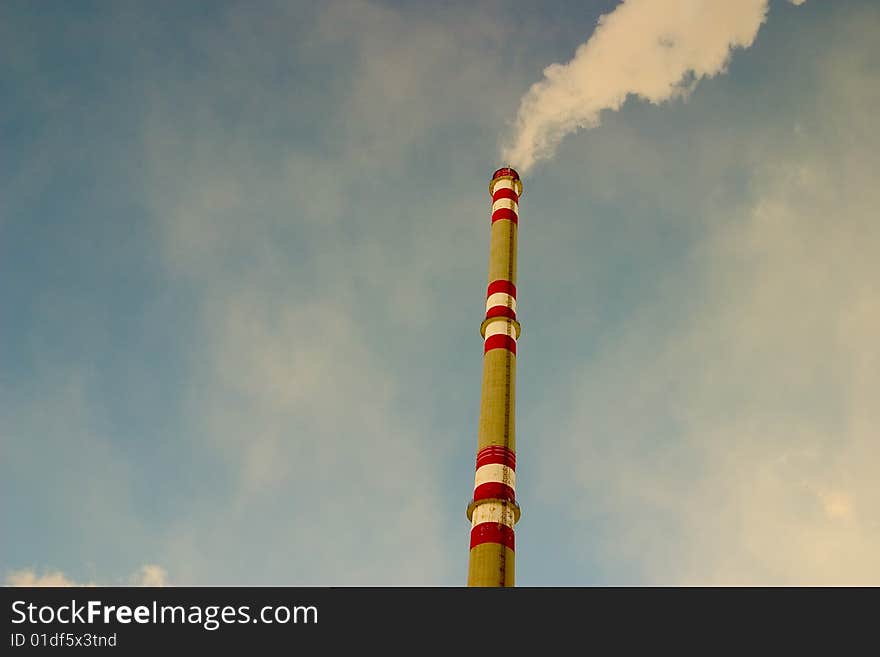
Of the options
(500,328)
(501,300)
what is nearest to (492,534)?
(500,328)

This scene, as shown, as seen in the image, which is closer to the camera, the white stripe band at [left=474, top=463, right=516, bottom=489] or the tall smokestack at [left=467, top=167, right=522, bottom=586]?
the tall smokestack at [left=467, top=167, right=522, bottom=586]

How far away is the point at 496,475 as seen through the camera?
36.4 meters

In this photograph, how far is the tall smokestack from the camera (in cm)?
3431

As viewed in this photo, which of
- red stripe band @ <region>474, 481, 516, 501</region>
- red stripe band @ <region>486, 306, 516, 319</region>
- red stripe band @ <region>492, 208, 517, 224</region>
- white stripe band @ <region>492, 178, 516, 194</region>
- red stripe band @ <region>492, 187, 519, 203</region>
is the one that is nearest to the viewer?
red stripe band @ <region>474, 481, 516, 501</region>

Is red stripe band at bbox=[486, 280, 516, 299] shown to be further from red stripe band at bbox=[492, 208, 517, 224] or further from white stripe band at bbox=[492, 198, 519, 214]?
white stripe band at bbox=[492, 198, 519, 214]

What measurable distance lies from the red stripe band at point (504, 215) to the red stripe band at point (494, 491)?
19.2 metres

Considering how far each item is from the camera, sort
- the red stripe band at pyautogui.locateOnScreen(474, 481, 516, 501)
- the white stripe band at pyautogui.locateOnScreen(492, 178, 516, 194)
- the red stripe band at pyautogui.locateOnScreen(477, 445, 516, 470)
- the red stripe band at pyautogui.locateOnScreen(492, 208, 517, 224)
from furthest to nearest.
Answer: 1. the white stripe band at pyautogui.locateOnScreen(492, 178, 516, 194)
2. the red stripe band at pyautogui.locateOnScreen(492, 208, 517, 224)
3. the red stripe band at pyautogui.locateOnScreen(477, 445, 516, 470)
4. the red stripe band at pyautogui.locateOnScreen(474, 481, 516, 501)

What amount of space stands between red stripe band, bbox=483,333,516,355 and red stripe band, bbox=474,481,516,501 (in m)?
8.20

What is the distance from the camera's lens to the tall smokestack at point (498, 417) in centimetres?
3431

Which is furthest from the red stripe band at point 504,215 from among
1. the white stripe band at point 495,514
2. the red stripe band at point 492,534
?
the red stripe band at point 492,534
